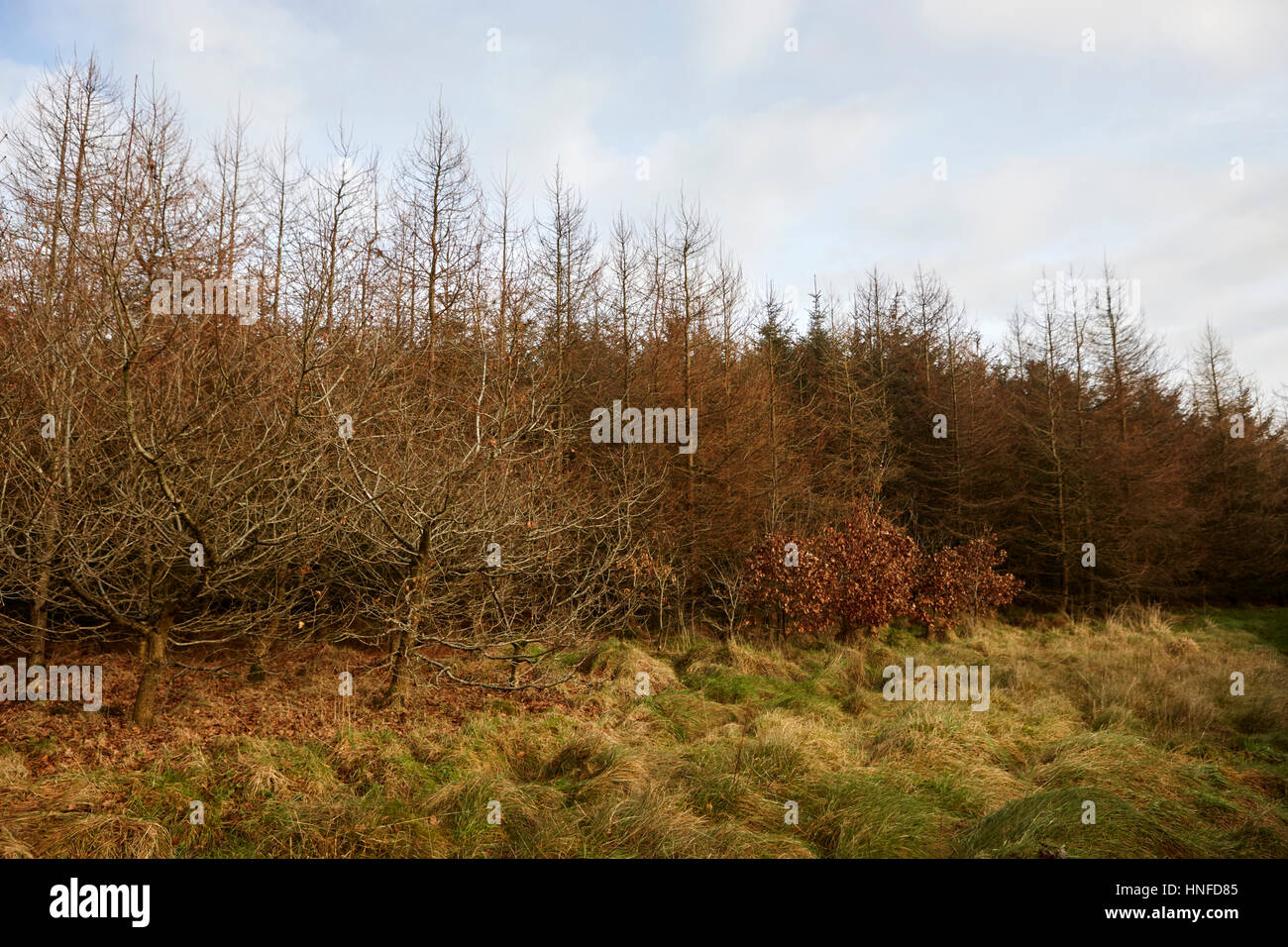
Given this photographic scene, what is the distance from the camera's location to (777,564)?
1254 cm

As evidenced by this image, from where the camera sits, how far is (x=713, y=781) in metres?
5.44
